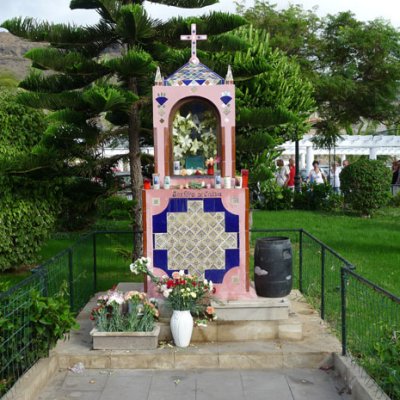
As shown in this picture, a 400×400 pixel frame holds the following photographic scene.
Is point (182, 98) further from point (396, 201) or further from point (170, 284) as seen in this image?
point (396, 201)

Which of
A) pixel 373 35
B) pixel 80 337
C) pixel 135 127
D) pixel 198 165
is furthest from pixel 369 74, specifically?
pixel 80 337

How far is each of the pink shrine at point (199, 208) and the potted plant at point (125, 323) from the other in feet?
2.50

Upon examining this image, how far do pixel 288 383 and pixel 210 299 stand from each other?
4.91ft

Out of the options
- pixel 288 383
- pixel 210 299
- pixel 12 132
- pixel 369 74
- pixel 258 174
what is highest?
pixel 369 74

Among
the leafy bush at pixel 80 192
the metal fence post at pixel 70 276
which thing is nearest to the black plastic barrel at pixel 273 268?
the metal fence post at pixel 70 276

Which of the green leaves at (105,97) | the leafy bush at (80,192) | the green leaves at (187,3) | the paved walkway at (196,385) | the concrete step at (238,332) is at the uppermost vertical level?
the green leaves at (187,3)

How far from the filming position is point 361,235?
14.5 meters

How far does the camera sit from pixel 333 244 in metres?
13.2

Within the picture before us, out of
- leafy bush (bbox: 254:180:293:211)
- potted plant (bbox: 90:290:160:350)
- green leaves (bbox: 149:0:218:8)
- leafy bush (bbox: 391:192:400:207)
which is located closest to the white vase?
potted plant (bbox: 90:290:160:350)

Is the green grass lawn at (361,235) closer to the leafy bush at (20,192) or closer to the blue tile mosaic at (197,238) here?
the blue tile mosaic at (197,238)

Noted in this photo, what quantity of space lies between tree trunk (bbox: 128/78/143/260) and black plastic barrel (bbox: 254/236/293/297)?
326cm

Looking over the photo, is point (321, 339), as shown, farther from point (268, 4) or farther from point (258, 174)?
point (268, 4)

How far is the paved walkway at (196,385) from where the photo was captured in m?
5.47

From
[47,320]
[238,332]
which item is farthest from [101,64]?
[47,320]
